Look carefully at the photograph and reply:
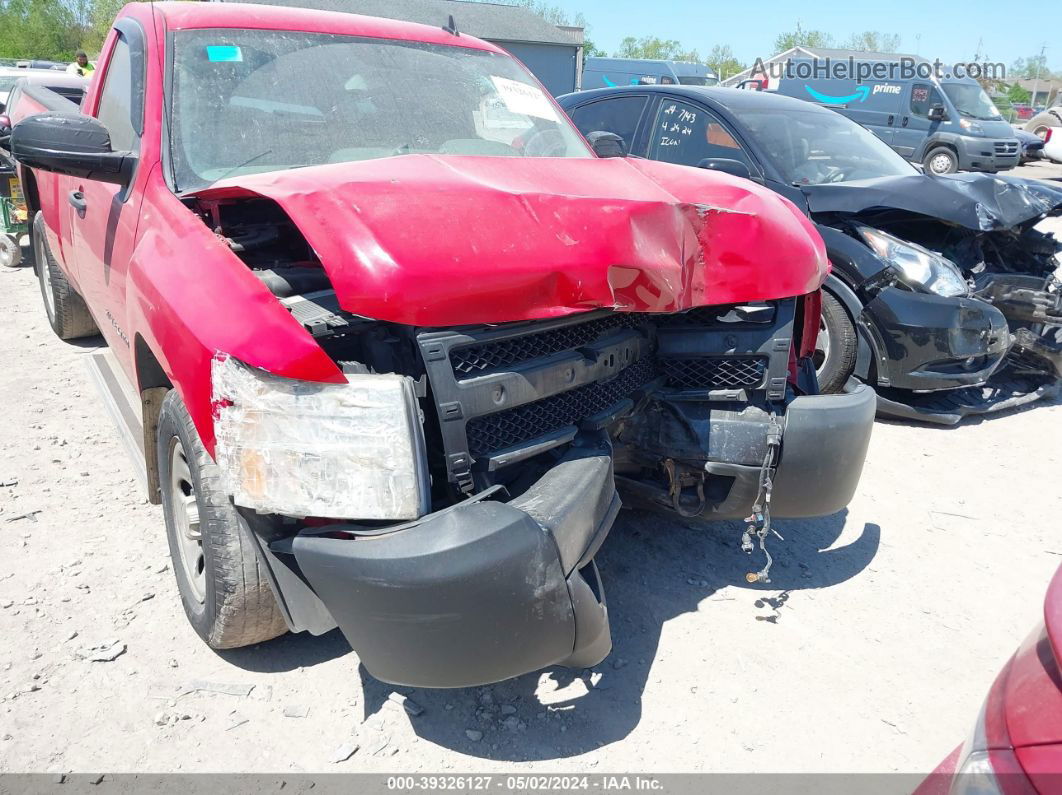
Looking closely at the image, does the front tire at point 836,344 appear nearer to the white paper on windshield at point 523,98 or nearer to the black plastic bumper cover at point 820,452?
the black plastic bumper cover at point 820,452

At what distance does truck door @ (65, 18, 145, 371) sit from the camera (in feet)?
9.06

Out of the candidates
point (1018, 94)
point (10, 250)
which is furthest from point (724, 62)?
point (10, 250)

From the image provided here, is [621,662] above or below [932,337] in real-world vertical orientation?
below

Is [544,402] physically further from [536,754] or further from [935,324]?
[935,324]

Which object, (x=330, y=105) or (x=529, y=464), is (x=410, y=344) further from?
(x=330, y=105)

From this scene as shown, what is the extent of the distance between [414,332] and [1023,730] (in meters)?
1.45

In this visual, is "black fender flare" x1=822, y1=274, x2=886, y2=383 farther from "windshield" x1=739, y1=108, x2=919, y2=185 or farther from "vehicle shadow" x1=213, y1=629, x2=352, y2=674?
"vehicle shadow" x1=213, y1=629, x2=352, y2=674

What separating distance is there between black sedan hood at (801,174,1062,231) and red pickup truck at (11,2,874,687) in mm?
1940

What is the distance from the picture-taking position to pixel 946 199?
4.57 meters

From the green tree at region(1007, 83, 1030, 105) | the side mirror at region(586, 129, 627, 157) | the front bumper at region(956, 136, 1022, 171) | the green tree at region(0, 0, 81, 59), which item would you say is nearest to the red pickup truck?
the side mirror at region(586, 129, 627, 157)

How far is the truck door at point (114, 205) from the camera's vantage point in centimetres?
276

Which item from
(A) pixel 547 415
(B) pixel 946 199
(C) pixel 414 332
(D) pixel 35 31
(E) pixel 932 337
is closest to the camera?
(C) pixel 414 332

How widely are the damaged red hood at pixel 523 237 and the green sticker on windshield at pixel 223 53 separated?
33.7 inches

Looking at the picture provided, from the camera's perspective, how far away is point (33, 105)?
4.68m
